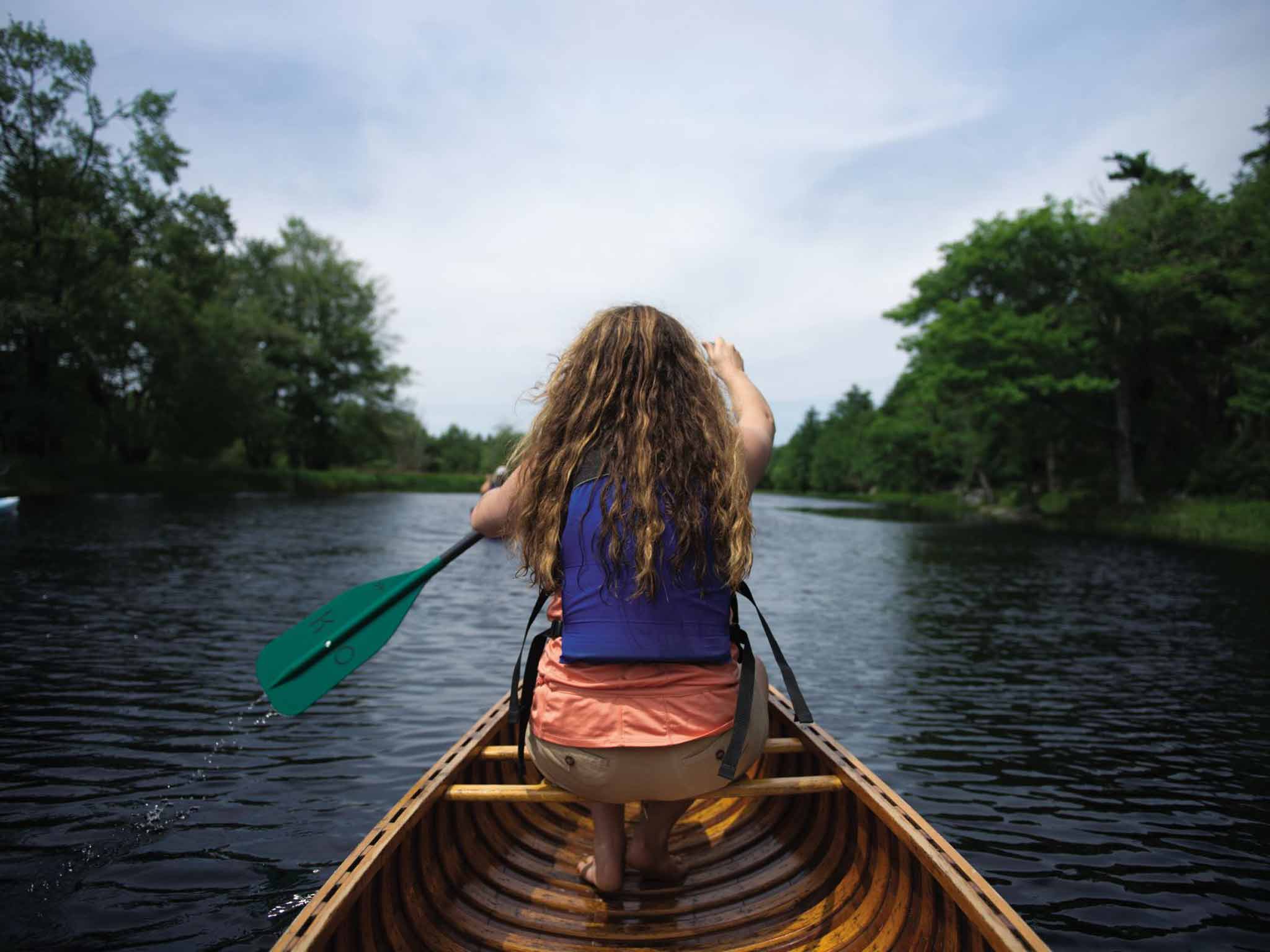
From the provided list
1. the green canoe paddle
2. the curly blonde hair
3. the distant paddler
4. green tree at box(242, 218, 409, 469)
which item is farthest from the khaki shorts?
green tree at box(242, 218, 409, 469)

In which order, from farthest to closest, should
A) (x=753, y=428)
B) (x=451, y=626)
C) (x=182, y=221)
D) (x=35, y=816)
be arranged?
1. (x=182, y=221)
2. (x=451, y=626)
3. (x=35, y=816)
4. (x=753, y=428)

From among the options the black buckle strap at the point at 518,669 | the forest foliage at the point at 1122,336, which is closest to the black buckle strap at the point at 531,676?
the black buckle strap at the point at 518,669

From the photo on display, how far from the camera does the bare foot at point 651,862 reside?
2893 mm

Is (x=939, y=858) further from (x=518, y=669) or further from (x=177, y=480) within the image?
(x=177, y=480)

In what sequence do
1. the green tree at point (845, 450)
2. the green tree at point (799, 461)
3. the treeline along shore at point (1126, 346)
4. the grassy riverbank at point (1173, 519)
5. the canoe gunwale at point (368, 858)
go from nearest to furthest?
the canoe gunwale at point (368, 858) → the grassy riverbank at point (1173, 519) → the treeline along shore at point (1126, 346) → the green tree at point (845, 450) → the green tree at point (799, 461)

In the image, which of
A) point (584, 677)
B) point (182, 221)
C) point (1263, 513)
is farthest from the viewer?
point (182, 221)

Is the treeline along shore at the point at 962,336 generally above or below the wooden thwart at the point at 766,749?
above

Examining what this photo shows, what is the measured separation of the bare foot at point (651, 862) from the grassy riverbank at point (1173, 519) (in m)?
26.1

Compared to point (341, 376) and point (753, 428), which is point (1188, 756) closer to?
point (753, 428)

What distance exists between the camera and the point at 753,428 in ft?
8.49

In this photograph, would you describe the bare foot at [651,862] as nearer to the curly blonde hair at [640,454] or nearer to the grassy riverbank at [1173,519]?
the curly blonde hair at [640,454]

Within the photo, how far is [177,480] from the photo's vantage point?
37.2m

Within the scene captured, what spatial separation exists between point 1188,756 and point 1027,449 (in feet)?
116

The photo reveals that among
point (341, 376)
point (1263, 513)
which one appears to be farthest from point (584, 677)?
point (341, 376)
